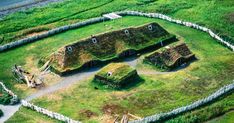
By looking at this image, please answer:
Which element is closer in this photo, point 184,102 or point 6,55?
point 184,102

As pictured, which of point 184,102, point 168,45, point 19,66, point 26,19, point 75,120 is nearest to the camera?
point 75,120

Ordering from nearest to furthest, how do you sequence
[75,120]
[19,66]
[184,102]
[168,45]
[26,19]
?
[75,120] < [184,102] < [19,66] < [168,45] < [26,19]

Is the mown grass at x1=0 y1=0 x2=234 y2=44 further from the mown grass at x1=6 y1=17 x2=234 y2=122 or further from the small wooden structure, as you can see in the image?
the mown grass at x1=6 y1=17 x2=234 y2=122

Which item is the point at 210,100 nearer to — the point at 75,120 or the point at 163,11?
the point at 75,120

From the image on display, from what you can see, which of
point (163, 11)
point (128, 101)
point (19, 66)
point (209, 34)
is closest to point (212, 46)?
point (209, 34)

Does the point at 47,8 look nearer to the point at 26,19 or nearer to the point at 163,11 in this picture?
the point at 26,19

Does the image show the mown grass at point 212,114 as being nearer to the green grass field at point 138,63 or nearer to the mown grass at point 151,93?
the green grass field at point 138,63

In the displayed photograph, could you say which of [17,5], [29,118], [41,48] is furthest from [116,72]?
[17,5]

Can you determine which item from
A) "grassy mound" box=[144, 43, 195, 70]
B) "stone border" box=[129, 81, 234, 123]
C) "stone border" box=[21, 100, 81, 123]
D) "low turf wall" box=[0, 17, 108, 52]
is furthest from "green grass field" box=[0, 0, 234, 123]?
"grassy mound" box=[144, 43, 195, 70]
